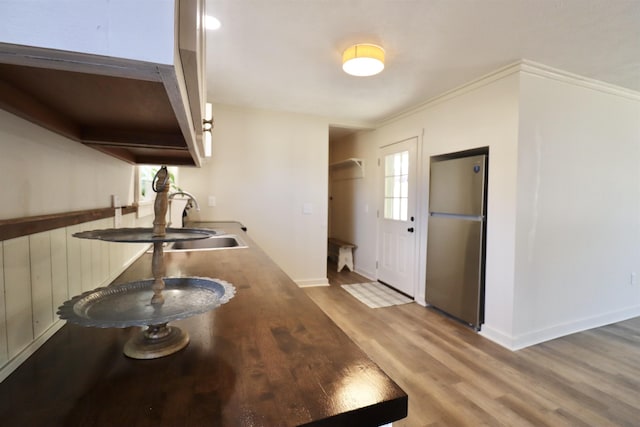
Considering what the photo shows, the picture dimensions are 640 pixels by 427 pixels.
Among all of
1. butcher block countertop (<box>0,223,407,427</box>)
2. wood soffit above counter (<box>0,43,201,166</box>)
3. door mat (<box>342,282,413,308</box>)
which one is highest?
wood soffit above counter (<box>0,43,201,166</box>)

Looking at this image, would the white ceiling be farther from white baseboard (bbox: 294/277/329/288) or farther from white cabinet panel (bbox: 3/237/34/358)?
white baseboard (bbox: 294/277/329/288)

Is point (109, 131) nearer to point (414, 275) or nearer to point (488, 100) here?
point (488, 100)

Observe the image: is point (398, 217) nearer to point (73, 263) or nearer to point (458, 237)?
point (458, 237)

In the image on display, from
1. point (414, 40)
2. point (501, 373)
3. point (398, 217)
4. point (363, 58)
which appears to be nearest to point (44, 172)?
point (363, 58)

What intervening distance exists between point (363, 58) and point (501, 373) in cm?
243

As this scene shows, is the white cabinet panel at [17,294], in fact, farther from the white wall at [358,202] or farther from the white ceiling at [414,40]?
the white wall at [358,202]

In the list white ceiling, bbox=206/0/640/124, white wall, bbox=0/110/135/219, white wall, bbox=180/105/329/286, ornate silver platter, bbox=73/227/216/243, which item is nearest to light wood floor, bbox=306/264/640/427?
white wall, bbox=180/105/329/286

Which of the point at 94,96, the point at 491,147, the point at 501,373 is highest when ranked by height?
the point at 491,147

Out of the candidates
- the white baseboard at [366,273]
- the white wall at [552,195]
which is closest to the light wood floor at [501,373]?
the white wall at [552,195]

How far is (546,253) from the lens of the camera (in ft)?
8.13

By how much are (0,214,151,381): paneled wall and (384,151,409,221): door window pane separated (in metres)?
3.30

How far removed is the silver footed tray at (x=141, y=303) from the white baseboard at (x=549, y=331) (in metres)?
2.60

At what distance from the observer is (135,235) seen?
61cm

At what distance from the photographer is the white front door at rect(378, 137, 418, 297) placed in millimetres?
3518
